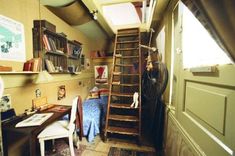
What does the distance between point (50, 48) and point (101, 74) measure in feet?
8.50

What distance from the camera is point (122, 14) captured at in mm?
3572

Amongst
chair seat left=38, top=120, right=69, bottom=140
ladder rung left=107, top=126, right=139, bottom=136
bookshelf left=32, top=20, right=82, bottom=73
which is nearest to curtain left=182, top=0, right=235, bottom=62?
chair seat left=38, top=120, right=69, bottom=140

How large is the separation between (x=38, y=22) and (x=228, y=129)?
2622 millimetres

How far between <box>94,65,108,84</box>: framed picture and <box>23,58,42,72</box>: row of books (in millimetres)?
2861

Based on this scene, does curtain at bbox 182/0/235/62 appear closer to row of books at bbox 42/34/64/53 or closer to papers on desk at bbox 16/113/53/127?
papers on desk at bbox 16/113/53/127

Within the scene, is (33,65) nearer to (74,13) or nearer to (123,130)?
(74,13)

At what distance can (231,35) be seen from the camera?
0.44m

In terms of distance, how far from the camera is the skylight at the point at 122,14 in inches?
126

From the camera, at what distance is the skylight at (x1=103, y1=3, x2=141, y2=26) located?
3.21 meters

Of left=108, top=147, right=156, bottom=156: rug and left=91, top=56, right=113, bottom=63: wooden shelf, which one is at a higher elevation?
left=91, top=56, right=113, bottom=63: wooden shelf

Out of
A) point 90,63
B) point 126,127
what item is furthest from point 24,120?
point 90,63

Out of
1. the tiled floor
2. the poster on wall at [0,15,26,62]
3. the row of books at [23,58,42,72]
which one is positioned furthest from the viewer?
the tiled floor

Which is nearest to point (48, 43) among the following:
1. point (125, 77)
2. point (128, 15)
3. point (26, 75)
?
point (26, 75)

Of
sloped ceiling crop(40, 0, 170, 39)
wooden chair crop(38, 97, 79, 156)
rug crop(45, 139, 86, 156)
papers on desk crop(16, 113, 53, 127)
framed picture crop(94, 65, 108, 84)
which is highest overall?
sloped ceiling crop(40, 0, 170, 39)
